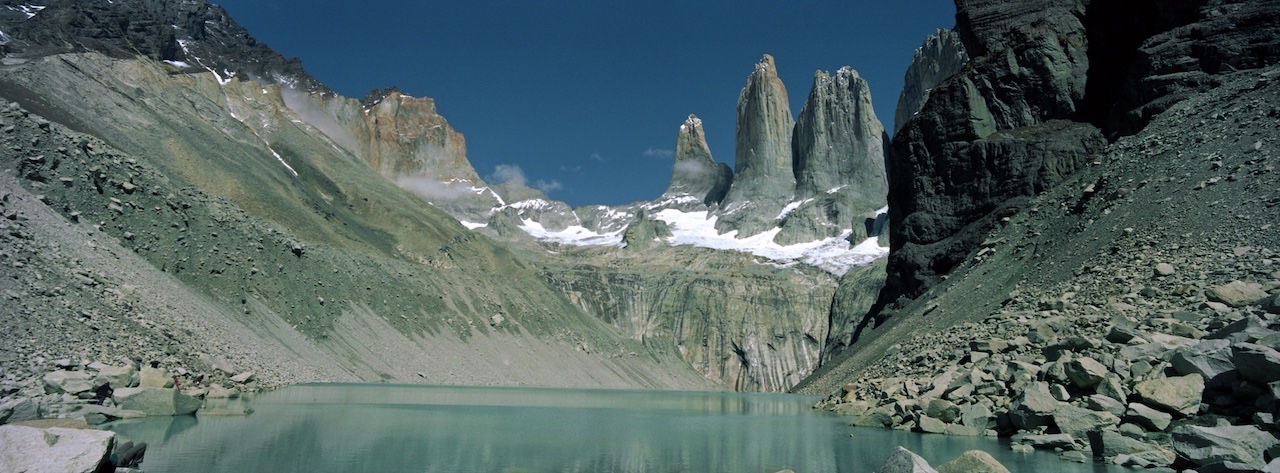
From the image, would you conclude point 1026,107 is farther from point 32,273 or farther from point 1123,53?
point 32,273

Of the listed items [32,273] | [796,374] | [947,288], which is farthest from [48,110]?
[796,374]

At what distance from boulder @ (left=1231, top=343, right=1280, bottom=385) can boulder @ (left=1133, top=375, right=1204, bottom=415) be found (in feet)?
3.97

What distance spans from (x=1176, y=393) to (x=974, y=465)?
750cm

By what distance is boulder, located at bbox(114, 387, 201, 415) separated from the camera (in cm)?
2472

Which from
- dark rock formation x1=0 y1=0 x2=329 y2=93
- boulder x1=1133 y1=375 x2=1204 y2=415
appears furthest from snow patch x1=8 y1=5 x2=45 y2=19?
boulder x1=1133 y1=375 x2=1204 y2=415

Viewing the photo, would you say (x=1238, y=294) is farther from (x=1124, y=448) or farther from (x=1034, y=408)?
(x=1124, y=448)

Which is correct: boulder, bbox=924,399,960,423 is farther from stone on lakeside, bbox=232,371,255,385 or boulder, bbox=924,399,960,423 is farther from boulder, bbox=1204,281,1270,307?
stone on lakeside, bbox=232,371,255,385

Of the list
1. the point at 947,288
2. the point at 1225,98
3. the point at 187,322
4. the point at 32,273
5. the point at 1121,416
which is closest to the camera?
the point at 1121,416

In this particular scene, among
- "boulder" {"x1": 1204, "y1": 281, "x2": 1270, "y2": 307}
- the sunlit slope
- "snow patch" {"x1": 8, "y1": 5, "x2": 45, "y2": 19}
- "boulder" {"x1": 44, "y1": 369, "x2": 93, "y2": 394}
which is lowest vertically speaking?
"boulder" {"x1": 44, "y1": 369, "x2": 93, "y2": 394}

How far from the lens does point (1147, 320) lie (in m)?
27.3

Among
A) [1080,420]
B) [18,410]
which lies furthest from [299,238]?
[1080,420]

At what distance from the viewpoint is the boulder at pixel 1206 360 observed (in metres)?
19.2

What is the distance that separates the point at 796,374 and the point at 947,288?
387 feet

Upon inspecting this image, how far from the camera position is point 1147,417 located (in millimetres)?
19359
